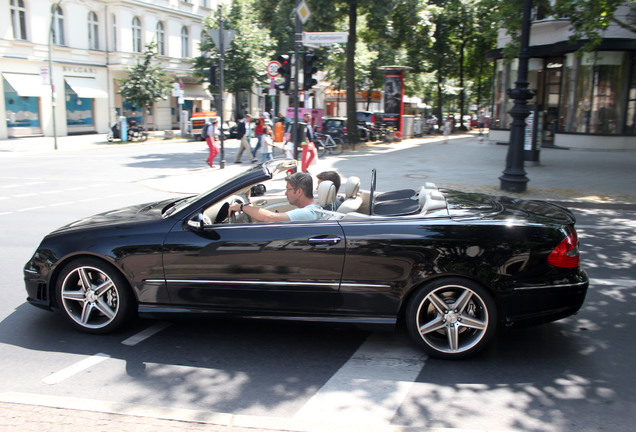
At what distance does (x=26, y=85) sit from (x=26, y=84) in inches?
2.5

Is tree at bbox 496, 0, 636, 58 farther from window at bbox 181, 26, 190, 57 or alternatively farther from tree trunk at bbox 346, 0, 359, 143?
window at bbox 181, 26, 190, 57

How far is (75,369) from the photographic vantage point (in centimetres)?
394

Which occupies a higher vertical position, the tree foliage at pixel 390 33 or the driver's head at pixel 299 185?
the tree foliage at pixel 390 33

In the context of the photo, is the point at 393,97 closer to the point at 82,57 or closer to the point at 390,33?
the point at 390,33

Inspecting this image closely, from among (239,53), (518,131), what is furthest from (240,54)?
(518,131)

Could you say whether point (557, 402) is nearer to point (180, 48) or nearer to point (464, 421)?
point (464, 421)

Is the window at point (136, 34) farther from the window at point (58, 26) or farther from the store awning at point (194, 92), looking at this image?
the store awning at point (194, 92)

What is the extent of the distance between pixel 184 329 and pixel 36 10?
3357 centimetres

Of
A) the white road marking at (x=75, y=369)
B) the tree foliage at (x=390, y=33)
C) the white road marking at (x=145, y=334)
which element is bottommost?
the white road marking at (x=75, y=369)

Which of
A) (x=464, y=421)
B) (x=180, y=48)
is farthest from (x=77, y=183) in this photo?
A: (x=180, y=48)

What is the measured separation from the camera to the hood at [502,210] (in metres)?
4.28

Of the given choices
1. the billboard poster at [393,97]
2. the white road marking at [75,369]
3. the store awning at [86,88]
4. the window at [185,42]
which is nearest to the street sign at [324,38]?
the white road marking at [75,369]

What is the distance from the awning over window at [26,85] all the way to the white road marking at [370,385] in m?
32.7

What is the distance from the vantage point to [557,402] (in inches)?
138
